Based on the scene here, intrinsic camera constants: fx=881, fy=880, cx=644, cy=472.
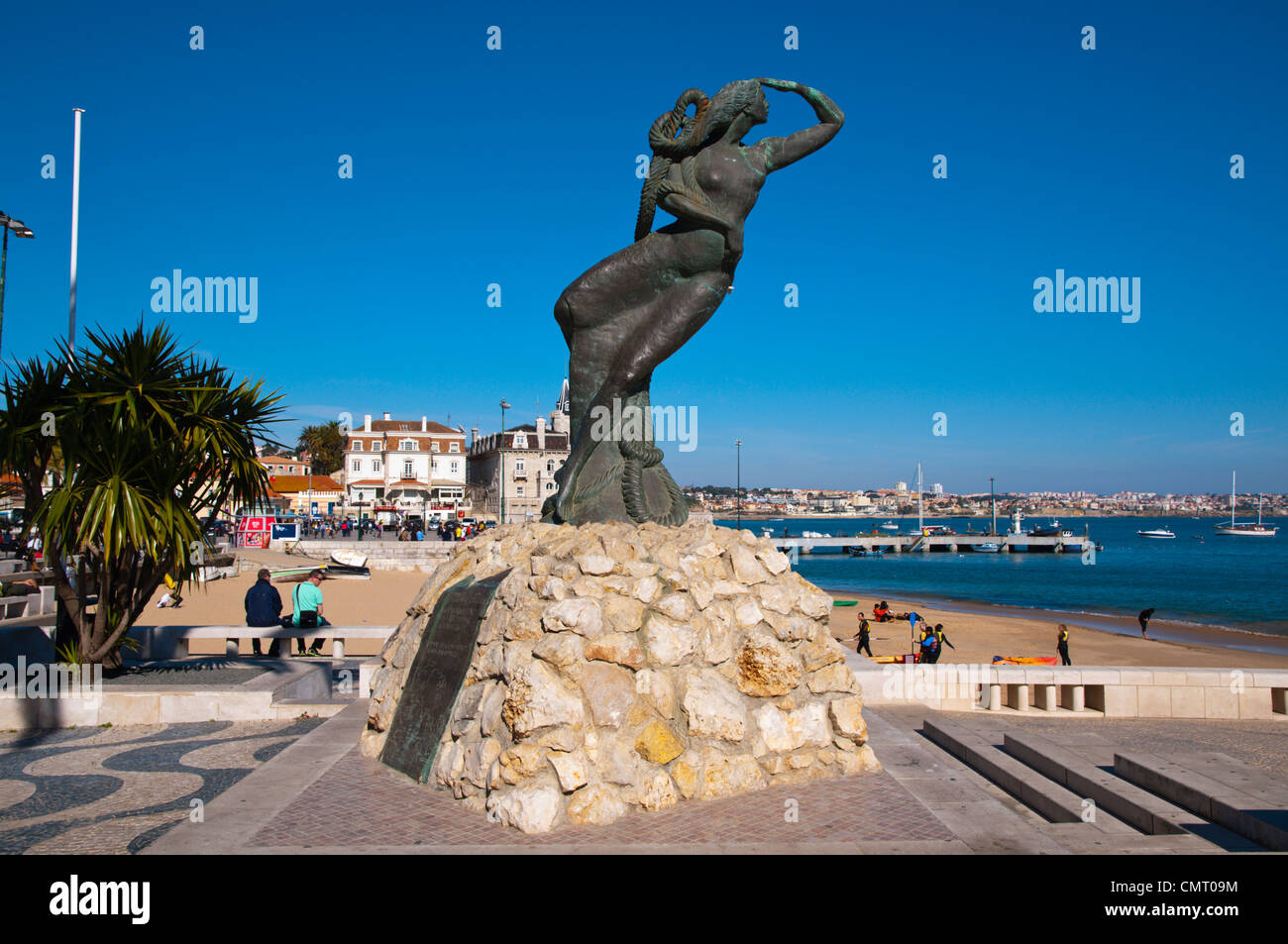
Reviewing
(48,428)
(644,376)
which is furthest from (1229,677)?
(48,428)

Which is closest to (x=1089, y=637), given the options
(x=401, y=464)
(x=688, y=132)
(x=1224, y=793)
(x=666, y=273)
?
(x=1224, y=793)

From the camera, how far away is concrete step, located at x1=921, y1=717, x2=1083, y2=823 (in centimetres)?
649

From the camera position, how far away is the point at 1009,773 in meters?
7.19

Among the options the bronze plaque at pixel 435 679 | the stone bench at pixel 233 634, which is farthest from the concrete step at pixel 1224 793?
the stone bench at pixel 233 634

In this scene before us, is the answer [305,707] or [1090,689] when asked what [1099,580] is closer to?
[1090,689]

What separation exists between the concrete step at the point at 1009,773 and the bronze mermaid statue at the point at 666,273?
11.1ft

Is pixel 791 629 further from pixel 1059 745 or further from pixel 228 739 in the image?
pixel 228 739

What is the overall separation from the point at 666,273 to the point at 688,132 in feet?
4.16

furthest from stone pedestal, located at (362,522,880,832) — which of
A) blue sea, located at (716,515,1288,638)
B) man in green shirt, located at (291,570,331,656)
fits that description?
blue sea, located at (716,515,1288,638)

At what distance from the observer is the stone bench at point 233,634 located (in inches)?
493

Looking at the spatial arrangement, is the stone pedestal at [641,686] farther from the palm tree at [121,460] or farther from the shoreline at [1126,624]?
the shoreline at [1126,624]

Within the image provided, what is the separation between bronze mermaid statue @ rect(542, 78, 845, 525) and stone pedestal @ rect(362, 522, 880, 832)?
792 millimetres

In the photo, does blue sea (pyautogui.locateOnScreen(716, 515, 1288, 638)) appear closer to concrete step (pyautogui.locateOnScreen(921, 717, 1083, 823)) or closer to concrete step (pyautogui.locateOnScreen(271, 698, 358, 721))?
concrete step (pyautogui.locateOnScreen(921, 717, 1083, 823))
